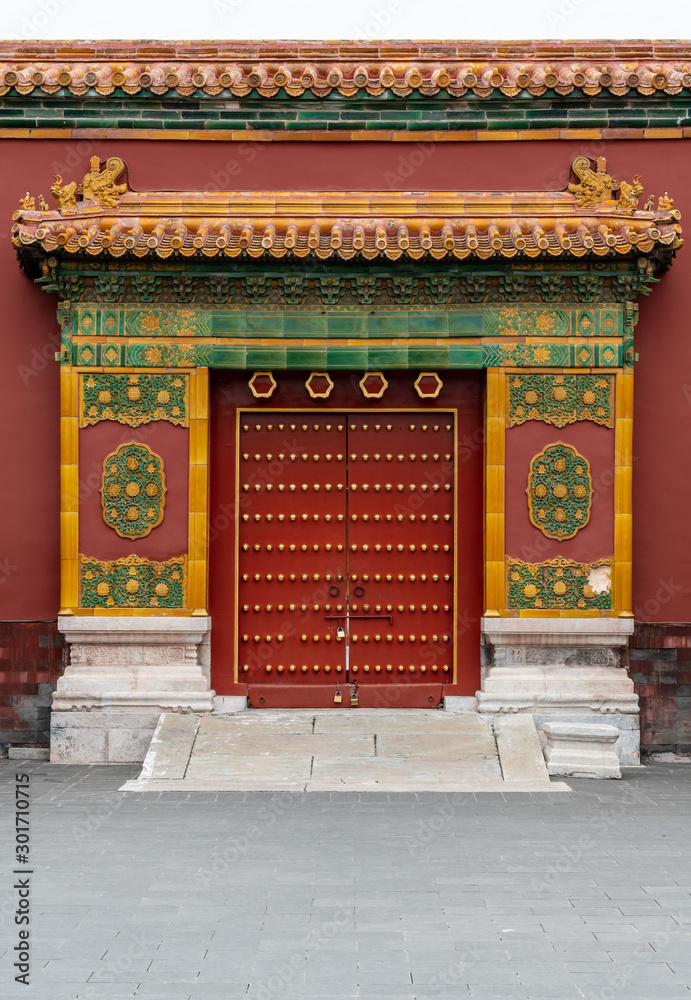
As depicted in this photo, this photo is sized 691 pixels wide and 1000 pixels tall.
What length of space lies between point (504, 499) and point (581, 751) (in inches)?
81.9

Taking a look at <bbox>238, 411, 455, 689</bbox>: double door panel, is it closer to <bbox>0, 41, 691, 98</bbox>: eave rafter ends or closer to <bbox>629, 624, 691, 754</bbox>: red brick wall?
<bbox>629, 624, 691, 754</bbox>: red brick wall

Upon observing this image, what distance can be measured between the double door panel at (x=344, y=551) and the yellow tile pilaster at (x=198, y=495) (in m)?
0.38

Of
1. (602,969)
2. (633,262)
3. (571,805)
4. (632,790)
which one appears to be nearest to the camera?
(602,969)

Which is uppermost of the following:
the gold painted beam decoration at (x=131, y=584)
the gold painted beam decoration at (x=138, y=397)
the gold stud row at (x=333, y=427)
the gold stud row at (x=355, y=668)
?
the gold painted beam decoration at (x=138, y=397)

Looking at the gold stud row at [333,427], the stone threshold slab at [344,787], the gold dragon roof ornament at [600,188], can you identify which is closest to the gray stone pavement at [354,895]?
the stone threshold slab at [344,787]

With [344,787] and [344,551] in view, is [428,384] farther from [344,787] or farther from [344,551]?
[344,787]

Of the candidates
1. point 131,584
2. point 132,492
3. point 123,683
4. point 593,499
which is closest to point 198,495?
point 132,492

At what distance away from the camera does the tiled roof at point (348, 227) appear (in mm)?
7750

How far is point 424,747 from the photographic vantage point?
296 inches

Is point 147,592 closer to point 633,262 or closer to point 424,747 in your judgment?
point 424,747

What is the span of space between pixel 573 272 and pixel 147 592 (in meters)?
4.32

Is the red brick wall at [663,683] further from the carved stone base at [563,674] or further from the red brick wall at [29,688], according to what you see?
the red brick wall at [29,688]

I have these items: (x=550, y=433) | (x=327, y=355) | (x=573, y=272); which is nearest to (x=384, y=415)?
(x=327, y=355)

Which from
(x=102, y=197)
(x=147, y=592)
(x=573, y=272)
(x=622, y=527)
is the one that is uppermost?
(x=102, y=197)
